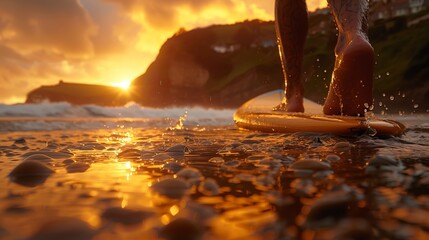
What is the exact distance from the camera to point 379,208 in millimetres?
738

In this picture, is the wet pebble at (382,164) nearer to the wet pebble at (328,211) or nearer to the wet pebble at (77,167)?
the wet pebble at (328,211)

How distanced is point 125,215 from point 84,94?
7854cm

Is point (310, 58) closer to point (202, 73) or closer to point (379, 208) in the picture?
point (202, 73)

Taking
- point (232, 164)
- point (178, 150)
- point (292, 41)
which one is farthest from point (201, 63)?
point (232, 164)

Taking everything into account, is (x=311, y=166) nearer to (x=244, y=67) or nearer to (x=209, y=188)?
(x=209, y=188)

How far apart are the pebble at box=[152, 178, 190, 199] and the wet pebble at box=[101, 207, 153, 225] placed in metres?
0.18

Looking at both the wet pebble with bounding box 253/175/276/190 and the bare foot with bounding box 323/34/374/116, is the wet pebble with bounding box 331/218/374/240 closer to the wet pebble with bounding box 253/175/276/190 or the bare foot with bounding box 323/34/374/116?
the wet pebble with bounding box 253/175/276/190

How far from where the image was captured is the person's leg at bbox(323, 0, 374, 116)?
7.91 feet

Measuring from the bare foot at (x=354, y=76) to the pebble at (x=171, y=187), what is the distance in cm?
186

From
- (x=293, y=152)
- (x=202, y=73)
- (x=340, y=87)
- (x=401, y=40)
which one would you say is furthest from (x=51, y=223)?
(x=202, y=73)

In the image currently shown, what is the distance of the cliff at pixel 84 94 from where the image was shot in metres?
71.4

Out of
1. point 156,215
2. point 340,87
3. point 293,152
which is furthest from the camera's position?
point 340,87

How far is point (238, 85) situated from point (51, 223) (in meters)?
53.7

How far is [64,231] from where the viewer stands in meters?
0.58
